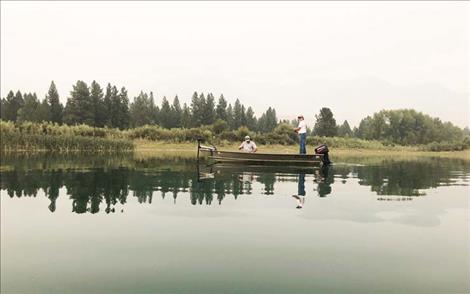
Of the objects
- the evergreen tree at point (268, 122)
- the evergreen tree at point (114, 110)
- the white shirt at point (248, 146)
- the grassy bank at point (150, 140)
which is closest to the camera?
the white shirt at point (248, 146)

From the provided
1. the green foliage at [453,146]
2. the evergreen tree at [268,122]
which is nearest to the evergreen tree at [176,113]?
the evergreen tree at [268,122]

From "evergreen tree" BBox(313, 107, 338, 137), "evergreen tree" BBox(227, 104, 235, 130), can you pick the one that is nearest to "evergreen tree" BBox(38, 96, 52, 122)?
"evergreen tree" BBox(227, 104, 235, 130)

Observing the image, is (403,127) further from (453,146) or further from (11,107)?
(11,107)

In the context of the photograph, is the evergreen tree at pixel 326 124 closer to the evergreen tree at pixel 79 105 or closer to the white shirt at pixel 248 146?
→ the evergreen tree at pixel 79 105

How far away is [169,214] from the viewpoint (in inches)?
409

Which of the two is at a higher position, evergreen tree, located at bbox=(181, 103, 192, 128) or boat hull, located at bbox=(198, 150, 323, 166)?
evergreen tree, located at bbox=(181, 103, 192, 128)

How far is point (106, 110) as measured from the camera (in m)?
104

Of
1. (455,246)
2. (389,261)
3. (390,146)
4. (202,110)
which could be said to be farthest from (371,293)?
(202,110)

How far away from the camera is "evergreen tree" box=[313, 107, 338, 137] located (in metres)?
106

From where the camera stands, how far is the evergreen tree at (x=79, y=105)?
97562 mm

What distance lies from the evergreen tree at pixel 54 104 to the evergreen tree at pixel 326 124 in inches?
2531

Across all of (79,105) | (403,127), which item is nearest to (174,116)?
(79,105)

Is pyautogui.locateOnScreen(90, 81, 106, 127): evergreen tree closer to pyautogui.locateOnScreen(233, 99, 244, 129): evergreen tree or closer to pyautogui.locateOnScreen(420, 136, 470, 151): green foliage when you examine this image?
pyautogui.locateOnScreen(233, 99, 244, 129): evergreen tree

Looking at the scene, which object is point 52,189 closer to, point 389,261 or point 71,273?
point 71,273
